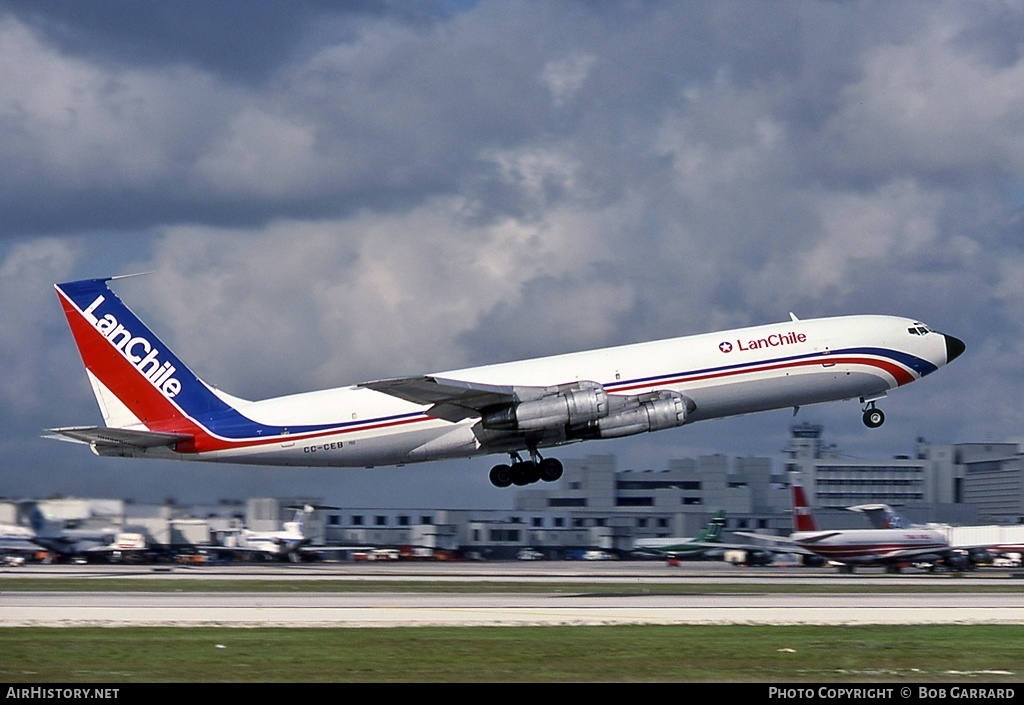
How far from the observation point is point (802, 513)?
249 ft

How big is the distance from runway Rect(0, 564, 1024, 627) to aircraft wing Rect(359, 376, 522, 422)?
26.4 feet

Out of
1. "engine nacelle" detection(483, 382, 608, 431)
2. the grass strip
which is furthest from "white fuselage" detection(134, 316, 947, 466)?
the grass strip

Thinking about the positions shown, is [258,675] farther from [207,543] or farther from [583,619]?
[207,543]

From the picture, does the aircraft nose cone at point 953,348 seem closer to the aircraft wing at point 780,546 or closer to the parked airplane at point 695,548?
the aircraft wing at point 780,546

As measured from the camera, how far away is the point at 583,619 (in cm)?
3303

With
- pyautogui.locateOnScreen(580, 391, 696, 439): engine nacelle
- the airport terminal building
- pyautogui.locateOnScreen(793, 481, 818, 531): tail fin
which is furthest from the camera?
the airport terminal building

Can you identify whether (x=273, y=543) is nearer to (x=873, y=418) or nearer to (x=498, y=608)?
(x=873, y=418)

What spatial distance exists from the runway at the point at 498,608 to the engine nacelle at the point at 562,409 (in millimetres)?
6581

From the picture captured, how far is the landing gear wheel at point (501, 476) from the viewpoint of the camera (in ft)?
177

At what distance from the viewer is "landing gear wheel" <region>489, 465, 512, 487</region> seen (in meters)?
54.1

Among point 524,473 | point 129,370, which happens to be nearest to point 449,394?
point 524,473

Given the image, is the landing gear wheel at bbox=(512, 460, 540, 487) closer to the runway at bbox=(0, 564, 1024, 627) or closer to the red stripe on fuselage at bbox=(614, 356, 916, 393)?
the red stripe on fuselage at bbox=(614, 356, 916, 393)

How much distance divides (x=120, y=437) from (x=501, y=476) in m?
15.3

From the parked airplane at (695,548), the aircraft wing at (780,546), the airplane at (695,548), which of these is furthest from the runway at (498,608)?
the parked airplane at (695,548)
